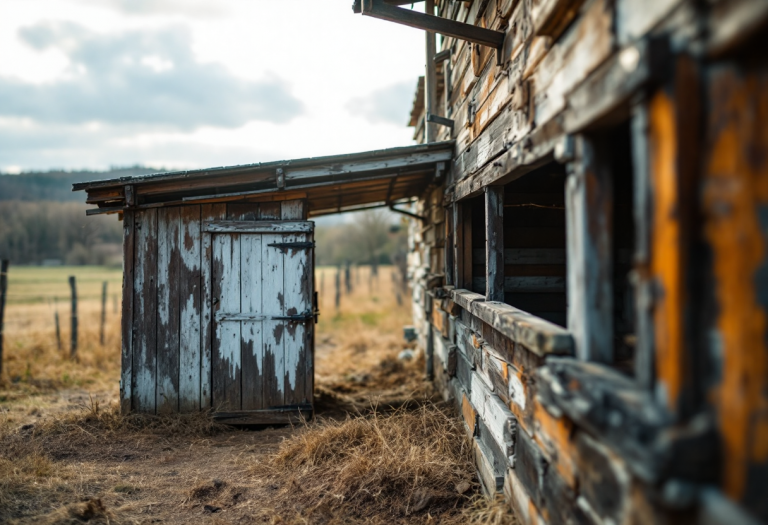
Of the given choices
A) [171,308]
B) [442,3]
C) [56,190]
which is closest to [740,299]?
[171,308]

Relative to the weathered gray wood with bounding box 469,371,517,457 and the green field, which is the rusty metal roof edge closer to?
the weathered gray wood with bounding box 469,371,517,457

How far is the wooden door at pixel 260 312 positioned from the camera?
18.3 feet

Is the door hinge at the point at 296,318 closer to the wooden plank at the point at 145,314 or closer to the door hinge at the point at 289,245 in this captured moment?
the door hinge at the point at 289,245

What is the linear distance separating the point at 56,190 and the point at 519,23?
7622 cm

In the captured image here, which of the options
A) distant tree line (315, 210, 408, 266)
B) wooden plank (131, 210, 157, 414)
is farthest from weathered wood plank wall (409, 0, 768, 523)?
distant tree line (315, 210, 408, 266)

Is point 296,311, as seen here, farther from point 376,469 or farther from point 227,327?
point 376,469

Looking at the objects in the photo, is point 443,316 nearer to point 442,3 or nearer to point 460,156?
point 460,156

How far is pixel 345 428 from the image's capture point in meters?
4.68

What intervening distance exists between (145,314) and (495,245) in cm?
400

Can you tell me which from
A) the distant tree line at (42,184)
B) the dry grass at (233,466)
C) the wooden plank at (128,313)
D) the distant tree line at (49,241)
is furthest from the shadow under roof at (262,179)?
the distant tree line at (42,184)

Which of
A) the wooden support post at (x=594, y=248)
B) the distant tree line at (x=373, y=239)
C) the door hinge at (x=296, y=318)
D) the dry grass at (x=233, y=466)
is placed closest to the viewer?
the wooden support post at (x=594, y=248)

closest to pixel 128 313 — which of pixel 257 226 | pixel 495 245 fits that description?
pixel 257 226

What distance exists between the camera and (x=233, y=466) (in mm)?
4527

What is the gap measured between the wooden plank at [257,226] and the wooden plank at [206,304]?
95mm
